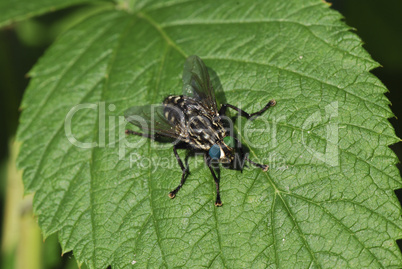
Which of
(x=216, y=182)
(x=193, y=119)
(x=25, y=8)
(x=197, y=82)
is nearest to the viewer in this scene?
(x=216, y=182)

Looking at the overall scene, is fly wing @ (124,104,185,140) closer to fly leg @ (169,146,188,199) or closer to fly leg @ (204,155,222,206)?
fly leg @ (169,146,188,199)

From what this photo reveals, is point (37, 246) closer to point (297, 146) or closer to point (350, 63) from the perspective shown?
point (297, 146)

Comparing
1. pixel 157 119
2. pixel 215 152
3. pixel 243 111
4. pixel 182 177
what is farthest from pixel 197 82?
pixel 182 177

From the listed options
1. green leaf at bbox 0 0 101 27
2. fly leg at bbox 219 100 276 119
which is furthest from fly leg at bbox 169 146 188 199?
green leaf at bbox 0 0 101 27

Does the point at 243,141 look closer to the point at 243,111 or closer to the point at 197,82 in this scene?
the point at 243,111

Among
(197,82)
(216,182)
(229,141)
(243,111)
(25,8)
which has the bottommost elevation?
(216,182)

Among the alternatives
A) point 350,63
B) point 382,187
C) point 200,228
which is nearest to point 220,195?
point 200,228

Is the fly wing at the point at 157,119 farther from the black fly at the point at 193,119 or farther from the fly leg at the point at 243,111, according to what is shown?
the fly leg at the point at 243,111

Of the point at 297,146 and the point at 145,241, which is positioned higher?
the point at 297,146
